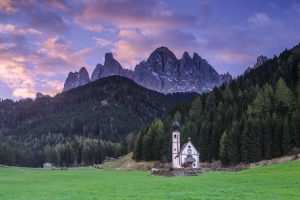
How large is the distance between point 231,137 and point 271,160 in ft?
42.7

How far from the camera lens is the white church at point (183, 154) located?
12444cm

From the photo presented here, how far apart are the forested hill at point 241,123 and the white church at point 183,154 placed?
4286mm

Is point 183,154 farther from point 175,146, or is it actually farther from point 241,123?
point 241,123

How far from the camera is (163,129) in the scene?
151125mm

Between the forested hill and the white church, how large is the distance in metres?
4.29

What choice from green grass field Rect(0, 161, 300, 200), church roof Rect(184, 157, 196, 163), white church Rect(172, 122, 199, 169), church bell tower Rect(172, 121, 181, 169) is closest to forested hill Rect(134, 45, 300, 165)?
white church Rect(172, 122, 199, 169)

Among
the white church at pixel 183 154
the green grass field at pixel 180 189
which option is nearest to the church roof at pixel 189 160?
the white church at pixel 183 154

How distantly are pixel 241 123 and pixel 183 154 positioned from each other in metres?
18.7

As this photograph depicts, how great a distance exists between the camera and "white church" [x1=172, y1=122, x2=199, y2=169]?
12444 cm

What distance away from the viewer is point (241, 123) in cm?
11906

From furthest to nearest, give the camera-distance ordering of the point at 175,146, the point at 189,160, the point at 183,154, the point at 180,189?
the point at 175,146
the point at 183,154
the point at 189,160
the point at 180,189

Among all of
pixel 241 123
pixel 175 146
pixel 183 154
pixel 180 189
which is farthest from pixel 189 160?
pixel 180 189

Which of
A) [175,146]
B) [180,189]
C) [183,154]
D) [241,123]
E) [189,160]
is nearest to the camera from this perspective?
[180,189]

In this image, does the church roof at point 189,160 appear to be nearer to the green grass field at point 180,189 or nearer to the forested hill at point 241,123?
the forested hill at point 241,123
